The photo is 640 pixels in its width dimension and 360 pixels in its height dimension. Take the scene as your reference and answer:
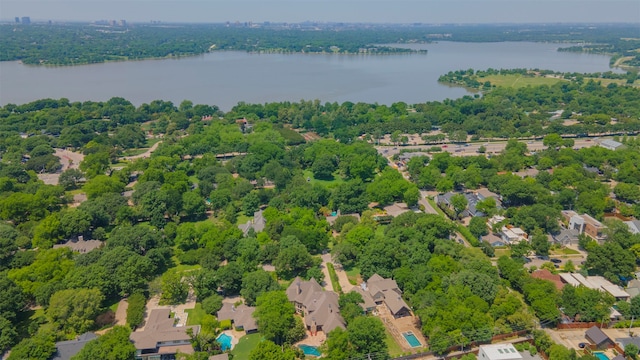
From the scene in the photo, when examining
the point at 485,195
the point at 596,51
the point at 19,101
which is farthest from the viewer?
the point at 596,51

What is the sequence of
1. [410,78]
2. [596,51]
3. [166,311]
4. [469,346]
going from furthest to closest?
[596,51] → [410,78] → [166,311] → [469,346]

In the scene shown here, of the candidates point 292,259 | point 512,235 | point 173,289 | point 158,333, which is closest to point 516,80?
point 512,235

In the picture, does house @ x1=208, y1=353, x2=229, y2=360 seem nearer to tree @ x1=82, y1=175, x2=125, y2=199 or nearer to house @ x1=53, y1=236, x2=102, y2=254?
house @ x1=53, y1=236, x2=102, y2=254

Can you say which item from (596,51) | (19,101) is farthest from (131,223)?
(596,51)

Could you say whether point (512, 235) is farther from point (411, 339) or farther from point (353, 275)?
point (411, 339)

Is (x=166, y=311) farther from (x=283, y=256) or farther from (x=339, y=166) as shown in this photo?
(x=339, y=166)

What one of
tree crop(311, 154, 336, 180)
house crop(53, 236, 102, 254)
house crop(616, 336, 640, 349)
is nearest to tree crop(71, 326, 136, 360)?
house crop(53, 236, 102, 254)

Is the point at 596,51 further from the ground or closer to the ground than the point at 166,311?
further from the ground
